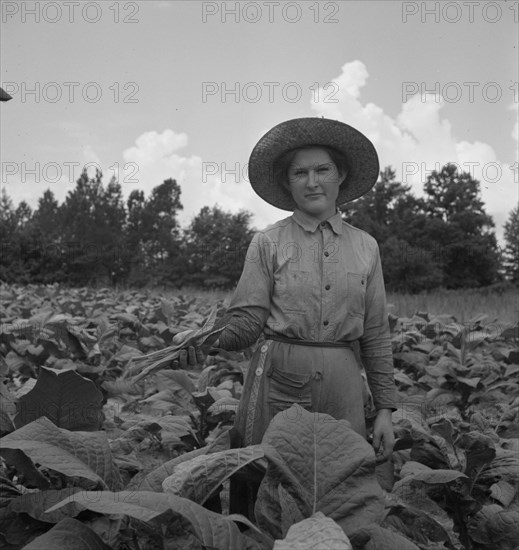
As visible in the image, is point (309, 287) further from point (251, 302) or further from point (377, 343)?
point (377, 343)

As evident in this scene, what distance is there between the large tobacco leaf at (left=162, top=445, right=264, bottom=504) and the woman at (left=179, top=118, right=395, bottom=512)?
2.36ft

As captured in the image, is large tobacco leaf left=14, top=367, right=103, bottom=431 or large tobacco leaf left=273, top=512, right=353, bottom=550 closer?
large tobacco leaf left=273, top=512, right=353, bottom=550

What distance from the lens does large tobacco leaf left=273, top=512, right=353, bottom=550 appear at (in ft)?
3.03

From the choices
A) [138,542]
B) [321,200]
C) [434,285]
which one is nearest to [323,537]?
[138,542]

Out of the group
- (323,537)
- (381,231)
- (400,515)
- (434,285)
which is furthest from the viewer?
(381,231)

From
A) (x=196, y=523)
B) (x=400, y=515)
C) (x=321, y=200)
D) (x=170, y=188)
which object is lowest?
(x=400, y=515)

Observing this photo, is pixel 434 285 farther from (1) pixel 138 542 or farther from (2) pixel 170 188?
(1) pixel 138 542

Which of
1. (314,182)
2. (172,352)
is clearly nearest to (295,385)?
(172,352)

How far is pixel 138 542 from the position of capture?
132cm

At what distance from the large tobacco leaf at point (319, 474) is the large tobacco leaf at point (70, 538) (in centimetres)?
30

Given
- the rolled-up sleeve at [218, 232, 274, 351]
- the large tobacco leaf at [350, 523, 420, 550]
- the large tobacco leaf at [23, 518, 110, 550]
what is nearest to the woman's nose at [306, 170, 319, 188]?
the rolled-up sleeve at [218, 232, 274, 351]

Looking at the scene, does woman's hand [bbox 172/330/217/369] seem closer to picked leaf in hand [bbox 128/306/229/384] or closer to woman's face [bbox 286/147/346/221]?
picked leaf in hand [bbox 128/306/229/384]

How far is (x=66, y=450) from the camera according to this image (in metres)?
1.39

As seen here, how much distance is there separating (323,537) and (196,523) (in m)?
0.23
